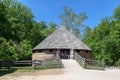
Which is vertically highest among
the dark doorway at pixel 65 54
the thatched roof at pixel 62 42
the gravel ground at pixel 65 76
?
the thatched roof at pixel 62 42

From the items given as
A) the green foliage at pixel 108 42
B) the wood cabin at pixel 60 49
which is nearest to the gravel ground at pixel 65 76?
the wood cabin at pixel 60 49

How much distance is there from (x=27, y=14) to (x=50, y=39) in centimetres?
2173

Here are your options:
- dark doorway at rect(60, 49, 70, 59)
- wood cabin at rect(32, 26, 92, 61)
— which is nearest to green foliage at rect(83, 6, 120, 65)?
wood cabin at rect(32, 26, 92, 61)

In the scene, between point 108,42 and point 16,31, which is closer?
point 108,42

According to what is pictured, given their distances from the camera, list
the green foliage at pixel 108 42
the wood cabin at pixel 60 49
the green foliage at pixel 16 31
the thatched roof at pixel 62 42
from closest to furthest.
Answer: the wood cabin at pixel 60 49 < the thatched roof at pixel 62 42 < the green foliage at pixel 16 31 < the green foliage at pixel 108 42

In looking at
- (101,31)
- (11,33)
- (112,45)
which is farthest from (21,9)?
(112,45)

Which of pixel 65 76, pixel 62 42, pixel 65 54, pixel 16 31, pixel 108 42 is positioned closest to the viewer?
pixel 65 76

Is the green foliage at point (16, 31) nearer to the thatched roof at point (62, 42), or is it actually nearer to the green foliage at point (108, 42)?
the thatched roof at point (62, 42)

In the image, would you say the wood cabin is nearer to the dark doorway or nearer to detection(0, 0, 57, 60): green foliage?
the dark doorway

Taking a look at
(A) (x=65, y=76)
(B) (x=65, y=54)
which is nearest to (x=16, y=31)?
(B) (x=65, y=54)

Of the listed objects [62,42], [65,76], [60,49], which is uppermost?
[62,42]

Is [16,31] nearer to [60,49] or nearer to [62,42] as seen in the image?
[62,42]

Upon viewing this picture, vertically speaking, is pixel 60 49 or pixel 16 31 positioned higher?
pixel 16 31

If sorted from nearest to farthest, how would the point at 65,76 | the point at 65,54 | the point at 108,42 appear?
the point at 65,76, the point at 65,54, the point at 108,42
